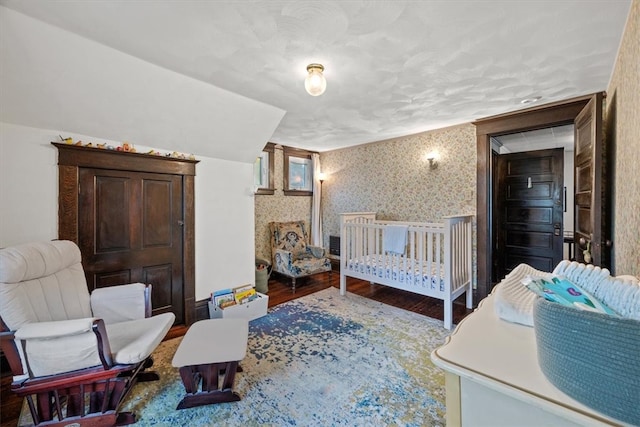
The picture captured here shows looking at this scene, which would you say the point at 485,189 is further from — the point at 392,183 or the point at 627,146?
the point at 627,146

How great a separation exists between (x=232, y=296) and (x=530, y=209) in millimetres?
4412

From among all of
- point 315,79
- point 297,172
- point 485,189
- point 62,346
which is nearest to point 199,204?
point 62,346

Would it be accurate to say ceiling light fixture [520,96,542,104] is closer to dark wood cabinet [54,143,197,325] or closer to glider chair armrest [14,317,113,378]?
dark wood cabinet [54,143,197,325]

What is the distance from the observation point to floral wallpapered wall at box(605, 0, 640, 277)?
1.36 meters

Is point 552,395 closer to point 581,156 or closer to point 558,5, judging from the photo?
point 558,5

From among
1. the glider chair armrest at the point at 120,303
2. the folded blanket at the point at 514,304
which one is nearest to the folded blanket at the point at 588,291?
the folded blanket at the point at 514,304

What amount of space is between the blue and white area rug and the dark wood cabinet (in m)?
0.66

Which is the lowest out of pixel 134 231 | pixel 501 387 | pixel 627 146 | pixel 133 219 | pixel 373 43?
pixel 501 387

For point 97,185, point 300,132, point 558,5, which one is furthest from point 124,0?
point 300,132

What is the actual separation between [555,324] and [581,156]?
2640 mm

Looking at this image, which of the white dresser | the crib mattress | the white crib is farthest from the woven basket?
the crib mattress

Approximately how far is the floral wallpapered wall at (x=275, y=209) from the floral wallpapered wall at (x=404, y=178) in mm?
596

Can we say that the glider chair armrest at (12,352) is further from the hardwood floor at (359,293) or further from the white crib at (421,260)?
the white crib at (421,260)

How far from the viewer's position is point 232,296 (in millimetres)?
2873
